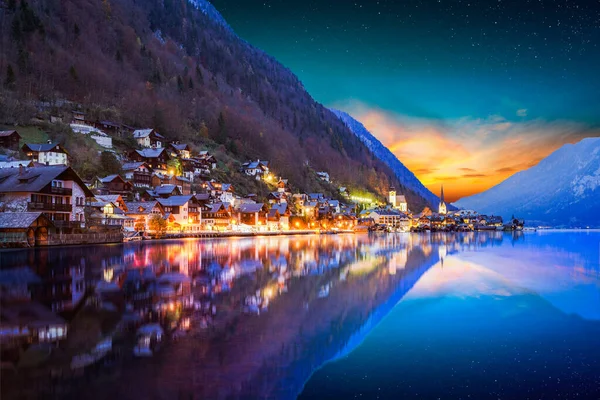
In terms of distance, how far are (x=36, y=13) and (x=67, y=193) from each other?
10994 cm

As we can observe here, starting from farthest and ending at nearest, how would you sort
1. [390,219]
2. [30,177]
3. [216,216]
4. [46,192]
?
[390,219] < [216,216] < [46,192] < [30,177]

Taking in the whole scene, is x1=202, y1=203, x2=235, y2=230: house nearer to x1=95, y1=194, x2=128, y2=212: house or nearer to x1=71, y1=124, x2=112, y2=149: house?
x1=95, y1=194, x2=128, y2=212: house

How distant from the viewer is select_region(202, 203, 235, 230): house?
8706 cm

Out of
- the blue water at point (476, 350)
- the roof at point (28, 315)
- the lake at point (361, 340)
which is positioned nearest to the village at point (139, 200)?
the lake at point (361, 340)

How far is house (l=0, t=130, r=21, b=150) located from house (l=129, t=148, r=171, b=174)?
2202 cm

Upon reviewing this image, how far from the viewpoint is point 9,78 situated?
318 ft

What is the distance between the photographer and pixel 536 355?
1141cm

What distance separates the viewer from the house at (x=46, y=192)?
42.7 meters

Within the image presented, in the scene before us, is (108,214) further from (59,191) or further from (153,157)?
(153,157)

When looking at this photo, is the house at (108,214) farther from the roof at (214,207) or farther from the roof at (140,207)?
the roof at (214,207)

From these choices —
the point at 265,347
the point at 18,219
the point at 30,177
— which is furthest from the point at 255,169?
the point at 265,347

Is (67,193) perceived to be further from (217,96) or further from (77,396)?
(217,96)

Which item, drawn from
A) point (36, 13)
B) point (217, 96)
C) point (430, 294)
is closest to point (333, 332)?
point (430, 294)

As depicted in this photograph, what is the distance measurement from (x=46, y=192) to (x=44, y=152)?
32.9m
